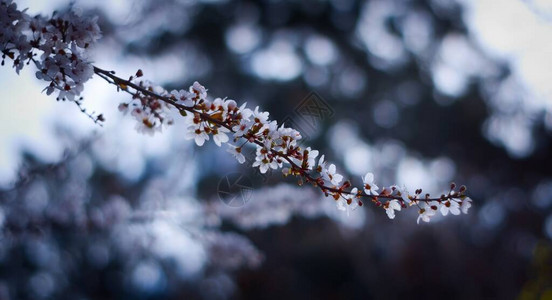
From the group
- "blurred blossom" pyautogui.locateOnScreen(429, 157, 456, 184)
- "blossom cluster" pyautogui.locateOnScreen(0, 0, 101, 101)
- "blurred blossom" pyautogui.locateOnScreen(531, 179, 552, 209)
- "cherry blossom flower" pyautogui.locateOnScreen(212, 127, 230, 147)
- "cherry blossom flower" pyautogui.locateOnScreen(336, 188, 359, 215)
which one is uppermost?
"blurred blossom" pyautogui.locateOnScreen(531, 179, 552, 209)

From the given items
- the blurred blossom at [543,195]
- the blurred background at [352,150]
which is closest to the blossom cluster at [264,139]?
the blurred background at [352,150]

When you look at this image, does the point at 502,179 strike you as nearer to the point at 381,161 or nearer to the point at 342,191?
the point at 381,161

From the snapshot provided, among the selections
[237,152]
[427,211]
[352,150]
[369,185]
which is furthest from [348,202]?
[352,150]

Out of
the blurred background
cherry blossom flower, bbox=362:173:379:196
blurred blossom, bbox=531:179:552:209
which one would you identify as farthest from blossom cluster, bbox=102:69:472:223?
blurred blossom, bbox=531:179:552:209

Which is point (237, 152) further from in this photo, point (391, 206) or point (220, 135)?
point (391, 206)

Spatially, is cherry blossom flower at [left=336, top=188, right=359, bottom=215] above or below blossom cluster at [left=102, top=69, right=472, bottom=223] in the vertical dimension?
below

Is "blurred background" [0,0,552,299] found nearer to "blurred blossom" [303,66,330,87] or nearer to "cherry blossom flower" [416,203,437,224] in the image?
"blurred blossom" [303,66,330,87]

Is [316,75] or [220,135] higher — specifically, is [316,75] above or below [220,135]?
above

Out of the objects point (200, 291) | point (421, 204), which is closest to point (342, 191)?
point (421, 204)
